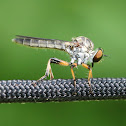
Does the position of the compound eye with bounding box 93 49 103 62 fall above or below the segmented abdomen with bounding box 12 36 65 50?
below

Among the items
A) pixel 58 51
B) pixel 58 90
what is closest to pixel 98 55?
pixel 58 51

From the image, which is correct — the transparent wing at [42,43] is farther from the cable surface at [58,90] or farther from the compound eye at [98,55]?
the cable surface at [58,90]

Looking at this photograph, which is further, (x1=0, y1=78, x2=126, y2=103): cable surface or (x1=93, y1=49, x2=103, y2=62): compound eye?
(x1=93, y1=49, x2=103, y2=62): compound eye

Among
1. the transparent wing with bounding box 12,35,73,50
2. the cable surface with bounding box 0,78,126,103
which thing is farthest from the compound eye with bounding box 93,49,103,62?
the cable surface with bounding box 0,78,126,103

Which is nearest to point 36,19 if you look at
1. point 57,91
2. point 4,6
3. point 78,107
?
point 4,6

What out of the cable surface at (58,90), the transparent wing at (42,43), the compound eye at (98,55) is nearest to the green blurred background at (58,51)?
the transparent wing at (42,43)

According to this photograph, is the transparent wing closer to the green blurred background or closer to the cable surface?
the green blurred background
